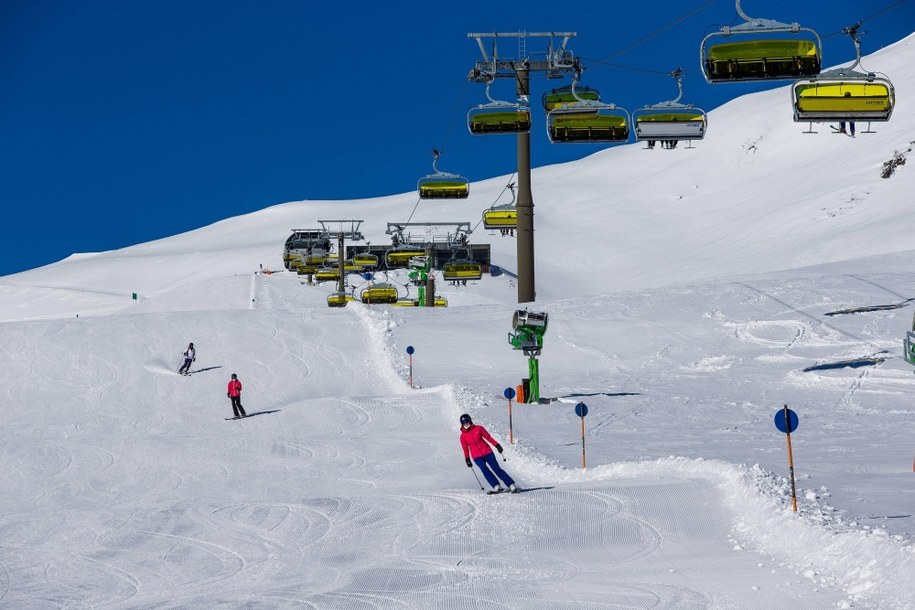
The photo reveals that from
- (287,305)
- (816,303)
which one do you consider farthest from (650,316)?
(287,305)

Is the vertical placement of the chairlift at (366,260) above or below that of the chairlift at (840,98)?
above

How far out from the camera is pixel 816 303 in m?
35.6

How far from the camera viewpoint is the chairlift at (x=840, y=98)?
15.4 m

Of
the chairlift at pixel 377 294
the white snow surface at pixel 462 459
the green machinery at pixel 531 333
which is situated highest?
the chairlift at pixel 377 294

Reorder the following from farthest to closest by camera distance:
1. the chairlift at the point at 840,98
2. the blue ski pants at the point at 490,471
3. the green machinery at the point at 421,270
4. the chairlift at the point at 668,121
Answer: the green machinery at the point at 421,270, the chairlift at the point at 668,121, the chairlift at the point at 840,98, the blue ski pants at the point at 490,471

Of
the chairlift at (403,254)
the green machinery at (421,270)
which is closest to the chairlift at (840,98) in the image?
the green machinery at (421,270)

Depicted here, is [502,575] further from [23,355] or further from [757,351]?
[23,355]

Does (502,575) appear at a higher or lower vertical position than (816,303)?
lower

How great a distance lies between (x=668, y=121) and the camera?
19969 millimetres

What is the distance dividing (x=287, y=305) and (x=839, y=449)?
→ 5303cm

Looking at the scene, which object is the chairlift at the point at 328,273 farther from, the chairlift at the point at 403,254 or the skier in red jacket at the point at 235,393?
the skier in red jacket at the point at 235,393

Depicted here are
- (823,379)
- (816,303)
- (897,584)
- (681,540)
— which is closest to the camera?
(897,584)

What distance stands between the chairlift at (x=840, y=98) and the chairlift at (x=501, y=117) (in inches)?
263

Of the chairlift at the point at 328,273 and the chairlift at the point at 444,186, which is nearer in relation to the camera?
the chairlift at the point at 444,186
